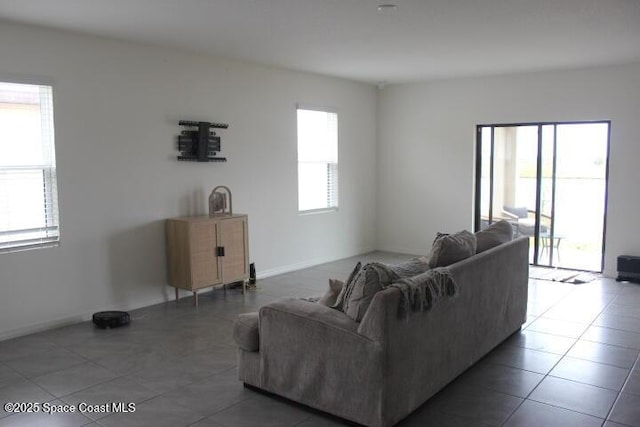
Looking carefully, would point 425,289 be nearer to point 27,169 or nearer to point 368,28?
point 368,28

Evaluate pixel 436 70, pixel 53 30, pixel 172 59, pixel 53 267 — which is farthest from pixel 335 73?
pixel 53 267

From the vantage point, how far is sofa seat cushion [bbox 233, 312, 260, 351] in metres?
3.21

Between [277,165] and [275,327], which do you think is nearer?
[275,327]

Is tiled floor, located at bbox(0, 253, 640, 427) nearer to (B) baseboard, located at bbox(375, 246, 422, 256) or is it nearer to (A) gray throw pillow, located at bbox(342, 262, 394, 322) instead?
(A) gray throw pillow, located at bbox(342, 262, 394, 322)

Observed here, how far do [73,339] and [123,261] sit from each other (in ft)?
3.09

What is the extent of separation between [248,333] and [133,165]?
2576 mm

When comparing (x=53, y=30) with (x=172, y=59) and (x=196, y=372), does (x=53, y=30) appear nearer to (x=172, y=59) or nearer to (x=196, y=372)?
(x=172, y=59)

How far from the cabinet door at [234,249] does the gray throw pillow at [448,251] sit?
249 centimetres

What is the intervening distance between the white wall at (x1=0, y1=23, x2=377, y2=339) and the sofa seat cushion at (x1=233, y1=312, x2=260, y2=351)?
→ 2.20m

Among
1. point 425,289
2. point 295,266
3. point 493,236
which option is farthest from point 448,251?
point 295,266

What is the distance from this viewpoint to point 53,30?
4492mm

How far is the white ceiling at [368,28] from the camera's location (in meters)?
3.84

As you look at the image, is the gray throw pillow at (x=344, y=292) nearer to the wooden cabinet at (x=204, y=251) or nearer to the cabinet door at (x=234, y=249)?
the wooden cabinet at (x=204, y=251)

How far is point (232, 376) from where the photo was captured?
3584mm
